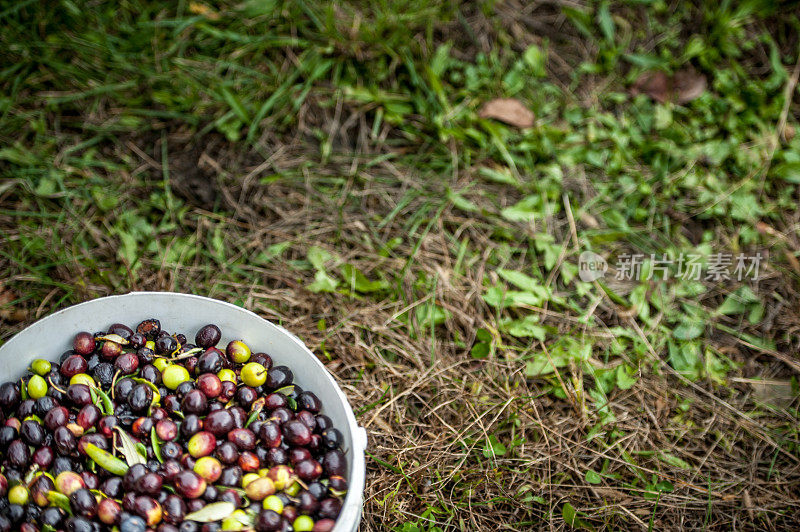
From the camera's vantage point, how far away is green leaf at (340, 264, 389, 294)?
9.57 ft

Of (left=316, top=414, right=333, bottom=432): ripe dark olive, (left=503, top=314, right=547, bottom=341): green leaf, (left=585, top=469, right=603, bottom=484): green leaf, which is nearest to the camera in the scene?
(left=316, top=414, right=333, bottom=432): ripe dark olive

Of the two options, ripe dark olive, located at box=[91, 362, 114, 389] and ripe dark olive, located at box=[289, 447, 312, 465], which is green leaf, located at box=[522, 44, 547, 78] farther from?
ripe dark olive, located at box=[91, 362, 114, 389]

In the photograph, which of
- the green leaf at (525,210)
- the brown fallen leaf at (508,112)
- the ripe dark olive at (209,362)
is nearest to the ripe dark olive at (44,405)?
the ripe dark olive at (209,362)

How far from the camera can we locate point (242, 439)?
195cm

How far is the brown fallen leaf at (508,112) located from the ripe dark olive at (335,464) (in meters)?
2.35

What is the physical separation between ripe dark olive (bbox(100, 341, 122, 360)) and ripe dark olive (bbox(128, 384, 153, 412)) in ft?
0.68

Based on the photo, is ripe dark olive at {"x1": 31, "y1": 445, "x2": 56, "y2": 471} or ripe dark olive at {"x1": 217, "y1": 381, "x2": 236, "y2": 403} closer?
ripe dark olive at {"x1": 31, "y1": 445, "x2": 56, "y2": 471}

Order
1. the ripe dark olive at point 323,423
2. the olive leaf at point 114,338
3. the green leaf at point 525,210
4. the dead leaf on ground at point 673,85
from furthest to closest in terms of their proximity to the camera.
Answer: the dead leaf on ground at point 673,85 < the green leaf at point 525,210 < the olive leaf at point 114,338 < the ripe dark olive at point 323,423

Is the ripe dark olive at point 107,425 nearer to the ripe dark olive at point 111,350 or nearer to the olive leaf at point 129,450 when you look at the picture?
the olive leaf at point 129,450

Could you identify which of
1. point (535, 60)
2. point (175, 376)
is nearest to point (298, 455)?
point (175, 376)

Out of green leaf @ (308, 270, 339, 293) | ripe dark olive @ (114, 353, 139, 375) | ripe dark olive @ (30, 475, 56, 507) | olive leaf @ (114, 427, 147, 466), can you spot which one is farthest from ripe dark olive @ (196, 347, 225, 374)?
green leaf @ (308, 270, 339, 293)

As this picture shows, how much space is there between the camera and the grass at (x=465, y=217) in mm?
2562

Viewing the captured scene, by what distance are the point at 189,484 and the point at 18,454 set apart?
56 centimetres

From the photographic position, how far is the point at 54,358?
7.20 ft
